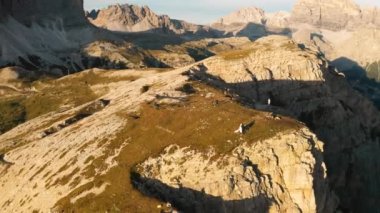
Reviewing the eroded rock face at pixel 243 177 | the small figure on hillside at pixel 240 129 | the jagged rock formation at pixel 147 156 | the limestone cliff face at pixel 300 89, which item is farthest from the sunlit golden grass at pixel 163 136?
the limestone cliff face at pixel 300 89

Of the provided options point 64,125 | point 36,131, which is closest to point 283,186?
point 64,125

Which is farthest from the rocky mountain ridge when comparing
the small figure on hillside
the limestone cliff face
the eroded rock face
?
the limestone cliff face

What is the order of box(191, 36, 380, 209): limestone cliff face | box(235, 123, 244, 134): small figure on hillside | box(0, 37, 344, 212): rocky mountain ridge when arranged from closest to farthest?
box(0, 37, 344, 212): rocky mountain ridge < box(235, 123, 244, 134): small figure on hillside < box(191, 36, 380, 209): limestone cliff face

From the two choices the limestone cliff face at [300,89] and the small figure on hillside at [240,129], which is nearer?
the small figure on hillside at [240,129]

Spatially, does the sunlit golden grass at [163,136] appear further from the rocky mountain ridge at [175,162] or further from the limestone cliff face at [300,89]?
the limestone cliff face at [300,89]

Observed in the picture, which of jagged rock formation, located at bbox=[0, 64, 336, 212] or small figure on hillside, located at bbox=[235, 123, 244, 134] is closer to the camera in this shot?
jagged rock formation, located at bbox=[0, 64, 336, 212]

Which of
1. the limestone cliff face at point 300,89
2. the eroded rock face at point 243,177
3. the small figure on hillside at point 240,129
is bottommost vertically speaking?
the limestone cliff face at point 300,89

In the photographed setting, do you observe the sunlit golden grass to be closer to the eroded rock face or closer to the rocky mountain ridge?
the rocky mountain ridge

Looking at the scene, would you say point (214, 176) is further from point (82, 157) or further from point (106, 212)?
point (82, 157)

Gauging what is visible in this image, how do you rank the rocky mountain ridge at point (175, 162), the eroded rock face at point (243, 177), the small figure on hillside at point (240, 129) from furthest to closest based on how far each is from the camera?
the small figure on hillside at point (240, 129) < the rocky mountain ridge at point (175, 162) < the eroded rock face at point (243, 177)
